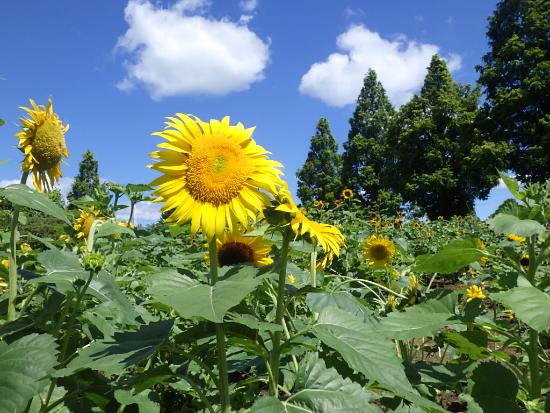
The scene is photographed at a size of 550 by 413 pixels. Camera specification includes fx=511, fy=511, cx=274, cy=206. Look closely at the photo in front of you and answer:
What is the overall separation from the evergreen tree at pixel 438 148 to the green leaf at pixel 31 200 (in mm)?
30362

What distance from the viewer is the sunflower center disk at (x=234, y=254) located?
201cm

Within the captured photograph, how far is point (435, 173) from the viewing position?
105 feet

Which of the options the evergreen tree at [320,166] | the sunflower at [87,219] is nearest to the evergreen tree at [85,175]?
the evergreen tree at [320,166]

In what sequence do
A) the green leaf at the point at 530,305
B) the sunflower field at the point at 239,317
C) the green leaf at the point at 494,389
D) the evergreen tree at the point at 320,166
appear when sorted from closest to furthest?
the sunflower field at the point at 239,317 < the green leaf at the point at 530,305 < the green leaf at the point at 494,389 < the evergreen tree at the point at 320,166

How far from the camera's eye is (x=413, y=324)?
177 centimetres

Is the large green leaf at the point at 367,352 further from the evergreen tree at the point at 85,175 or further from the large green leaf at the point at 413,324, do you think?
the evergreen tree at the point at 85,175

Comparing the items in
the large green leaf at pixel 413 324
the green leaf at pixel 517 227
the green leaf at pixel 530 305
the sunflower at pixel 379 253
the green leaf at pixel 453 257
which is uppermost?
the sunflower at pixel 379 253

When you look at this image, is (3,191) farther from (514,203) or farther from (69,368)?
(514,203)

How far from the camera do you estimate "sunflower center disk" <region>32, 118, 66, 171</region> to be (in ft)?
7.71

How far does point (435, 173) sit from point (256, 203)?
105ft

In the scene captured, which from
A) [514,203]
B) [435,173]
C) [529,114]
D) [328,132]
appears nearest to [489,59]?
[529,114]

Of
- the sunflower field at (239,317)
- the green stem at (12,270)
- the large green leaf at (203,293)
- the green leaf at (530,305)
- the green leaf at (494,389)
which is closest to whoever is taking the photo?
A: the large green leaf at (203,293)

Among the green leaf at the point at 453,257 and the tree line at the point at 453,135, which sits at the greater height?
the tree line at the point at 453,135

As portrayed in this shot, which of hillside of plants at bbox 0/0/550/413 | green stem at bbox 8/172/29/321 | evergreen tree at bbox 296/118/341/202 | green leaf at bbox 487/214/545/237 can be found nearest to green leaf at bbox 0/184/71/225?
hillside of plants at bbox 0/0/550/413
